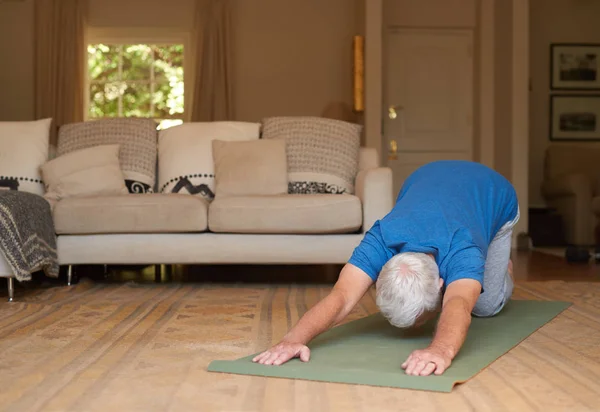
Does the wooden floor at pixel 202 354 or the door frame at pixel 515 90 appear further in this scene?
the door frame at pixel 515 90

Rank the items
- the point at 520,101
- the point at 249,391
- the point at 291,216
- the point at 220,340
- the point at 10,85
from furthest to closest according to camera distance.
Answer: the point at 10,85 → the point at 520,101 → the point at 291,216 → the point at 220,340 → the point at 249,391

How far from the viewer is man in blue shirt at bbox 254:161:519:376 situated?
2221mm

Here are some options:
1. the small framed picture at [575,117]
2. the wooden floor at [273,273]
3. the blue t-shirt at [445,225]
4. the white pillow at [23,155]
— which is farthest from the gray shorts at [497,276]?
the small framed picture at [575,117]

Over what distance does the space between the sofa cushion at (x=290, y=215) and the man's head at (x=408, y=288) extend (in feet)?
5.81

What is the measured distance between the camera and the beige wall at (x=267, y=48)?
8133 millimetres

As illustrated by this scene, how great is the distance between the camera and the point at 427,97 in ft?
26.7

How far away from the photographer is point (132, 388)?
2.01 meters

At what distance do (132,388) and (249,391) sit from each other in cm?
29

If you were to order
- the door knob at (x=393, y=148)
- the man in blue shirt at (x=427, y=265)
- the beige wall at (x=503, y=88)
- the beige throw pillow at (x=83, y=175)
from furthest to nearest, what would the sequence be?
the door knob at (x=393, y=148)
the beige wall at (x=503, y=88)
the beige throw pillow at (x=83, y=175)
the man in blue shirt at (x=427, y=265)

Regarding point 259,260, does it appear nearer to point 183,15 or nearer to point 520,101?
point 520,101

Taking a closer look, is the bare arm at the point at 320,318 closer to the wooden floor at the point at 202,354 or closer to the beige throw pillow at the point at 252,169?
the wooden floor at the point at 202,354

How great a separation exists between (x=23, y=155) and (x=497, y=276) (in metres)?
2.97

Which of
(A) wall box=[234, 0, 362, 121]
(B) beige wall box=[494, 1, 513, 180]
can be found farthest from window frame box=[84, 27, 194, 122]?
(B) beige wall box=[494, 1, 513, 180]

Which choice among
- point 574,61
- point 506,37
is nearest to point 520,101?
point 506,37
